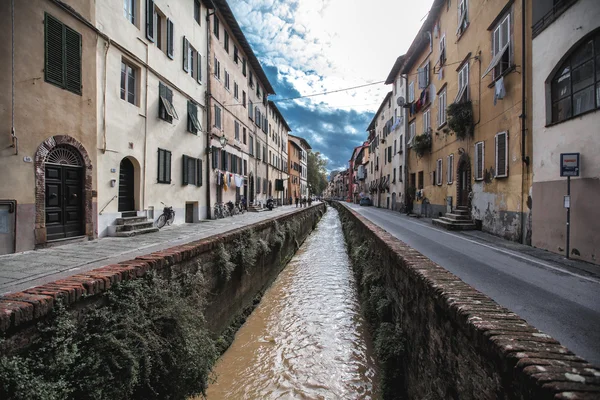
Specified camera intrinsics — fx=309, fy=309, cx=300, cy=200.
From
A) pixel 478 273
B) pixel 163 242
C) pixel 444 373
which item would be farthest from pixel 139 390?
pixel 163 242

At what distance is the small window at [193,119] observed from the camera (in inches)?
589

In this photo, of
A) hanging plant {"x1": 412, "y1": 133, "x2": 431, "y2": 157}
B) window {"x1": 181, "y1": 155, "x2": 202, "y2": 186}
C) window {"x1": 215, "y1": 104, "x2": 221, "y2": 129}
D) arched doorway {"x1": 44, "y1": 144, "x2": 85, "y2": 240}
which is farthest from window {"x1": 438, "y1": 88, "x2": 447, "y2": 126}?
arched doorway {"x1": 44, "y1": 144, "x2": 85, "y2": 240}

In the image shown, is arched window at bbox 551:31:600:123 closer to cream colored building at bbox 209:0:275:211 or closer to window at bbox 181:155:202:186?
window at bbox 181:155:202:186

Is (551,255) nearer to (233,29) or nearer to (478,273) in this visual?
(478,273)

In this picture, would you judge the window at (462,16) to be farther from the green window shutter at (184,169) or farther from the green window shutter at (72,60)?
the green window shutter at (72,60)

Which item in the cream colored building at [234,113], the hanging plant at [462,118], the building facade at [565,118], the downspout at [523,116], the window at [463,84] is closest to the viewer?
the building facade at [565,118]

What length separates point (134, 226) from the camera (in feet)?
34.5

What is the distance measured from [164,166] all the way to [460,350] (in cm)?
1293

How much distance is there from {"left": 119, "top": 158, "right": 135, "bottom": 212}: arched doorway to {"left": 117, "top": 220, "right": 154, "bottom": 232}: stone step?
78cm

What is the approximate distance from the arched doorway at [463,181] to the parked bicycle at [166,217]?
→ 13.3m

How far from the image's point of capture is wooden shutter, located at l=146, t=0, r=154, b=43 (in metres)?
11.6

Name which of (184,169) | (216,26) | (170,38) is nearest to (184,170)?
(184,169)

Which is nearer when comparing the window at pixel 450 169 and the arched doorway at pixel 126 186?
the arched doorway at pixel 126 186

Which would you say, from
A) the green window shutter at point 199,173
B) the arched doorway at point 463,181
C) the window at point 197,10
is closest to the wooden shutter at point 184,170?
the green window shutter at point 199,173
